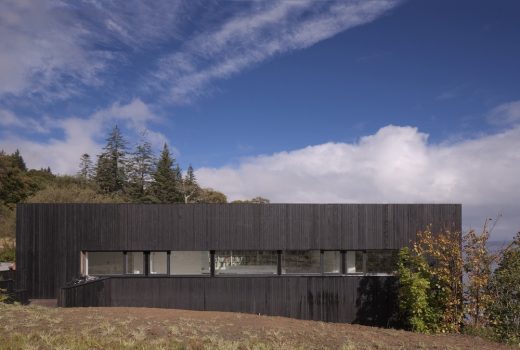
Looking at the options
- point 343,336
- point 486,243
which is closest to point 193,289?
point 343,336

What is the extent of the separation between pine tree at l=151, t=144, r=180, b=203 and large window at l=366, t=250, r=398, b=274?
143ft

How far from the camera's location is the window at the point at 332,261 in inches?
613

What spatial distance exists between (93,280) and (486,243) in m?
12.3

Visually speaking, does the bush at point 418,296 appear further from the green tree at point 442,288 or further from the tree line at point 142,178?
the tree line at point 142,178

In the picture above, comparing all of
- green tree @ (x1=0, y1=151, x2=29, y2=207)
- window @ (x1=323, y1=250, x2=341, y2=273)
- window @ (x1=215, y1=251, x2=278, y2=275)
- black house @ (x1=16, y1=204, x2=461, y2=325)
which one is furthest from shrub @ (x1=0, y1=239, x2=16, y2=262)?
window @ (x1=323, y1=250, x2=341, y2=273)

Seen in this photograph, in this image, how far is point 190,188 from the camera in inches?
2437

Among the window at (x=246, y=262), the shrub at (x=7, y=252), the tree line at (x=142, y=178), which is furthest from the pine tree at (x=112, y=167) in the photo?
the window at (x=246, y=262)

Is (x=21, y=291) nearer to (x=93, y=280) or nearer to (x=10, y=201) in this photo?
(x=93, y=280)

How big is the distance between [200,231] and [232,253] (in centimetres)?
133

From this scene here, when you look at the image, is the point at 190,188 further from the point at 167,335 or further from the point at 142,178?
the point at 167,335

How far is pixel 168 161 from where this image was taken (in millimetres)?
59500

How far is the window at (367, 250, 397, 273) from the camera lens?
15516 millimetres

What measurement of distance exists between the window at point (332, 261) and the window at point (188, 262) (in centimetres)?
407

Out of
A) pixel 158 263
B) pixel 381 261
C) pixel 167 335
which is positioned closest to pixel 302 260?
pixel 381 261
